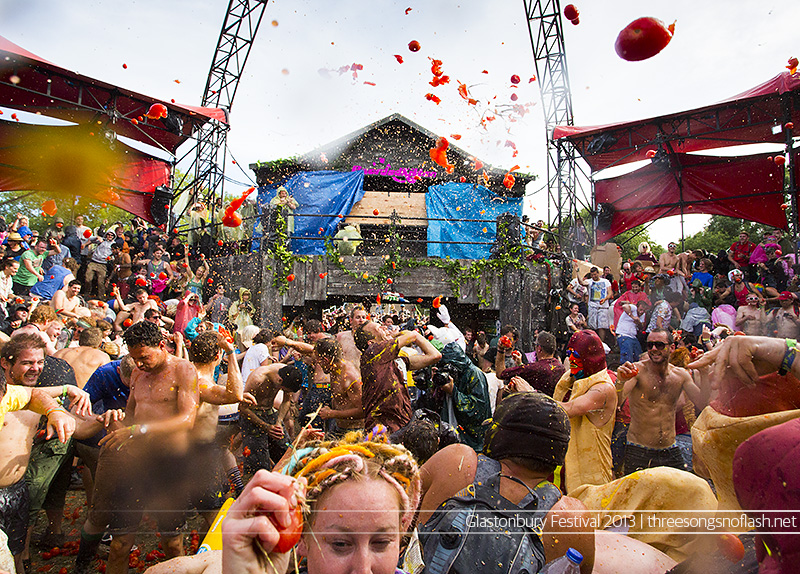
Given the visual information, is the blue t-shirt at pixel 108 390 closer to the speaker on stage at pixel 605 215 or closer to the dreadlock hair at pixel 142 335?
the dreadlock hair at pixel 142 335

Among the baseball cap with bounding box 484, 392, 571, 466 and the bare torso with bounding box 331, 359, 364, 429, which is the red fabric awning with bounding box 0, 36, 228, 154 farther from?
the baseball cap with bounding box 484, 392, 571, 466

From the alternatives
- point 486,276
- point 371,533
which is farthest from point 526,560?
point 486,276

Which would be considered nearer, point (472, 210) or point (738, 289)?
point (738, 289)

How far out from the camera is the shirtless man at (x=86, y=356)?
16.9 ft

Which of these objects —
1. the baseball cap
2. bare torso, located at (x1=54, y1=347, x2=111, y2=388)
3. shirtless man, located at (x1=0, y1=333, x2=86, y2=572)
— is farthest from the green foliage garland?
the baseball cap

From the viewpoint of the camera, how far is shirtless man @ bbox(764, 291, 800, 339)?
7266 millimetres

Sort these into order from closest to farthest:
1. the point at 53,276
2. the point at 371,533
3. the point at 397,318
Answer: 1. the point at 371,533
2. the point at 53,276
3. the point at 397,318

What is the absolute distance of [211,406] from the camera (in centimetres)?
426

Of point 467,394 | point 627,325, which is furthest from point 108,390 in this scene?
point 627,325

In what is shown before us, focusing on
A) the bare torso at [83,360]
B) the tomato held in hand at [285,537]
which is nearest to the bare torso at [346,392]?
the bare torso at [83,360]

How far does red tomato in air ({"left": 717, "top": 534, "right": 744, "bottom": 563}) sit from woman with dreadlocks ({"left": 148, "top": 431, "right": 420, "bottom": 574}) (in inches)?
40.1

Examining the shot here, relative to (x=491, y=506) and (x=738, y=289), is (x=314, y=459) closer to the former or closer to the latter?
(x=491, y=506)

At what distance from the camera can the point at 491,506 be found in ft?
5.97

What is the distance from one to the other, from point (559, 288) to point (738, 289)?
11.4 ft
